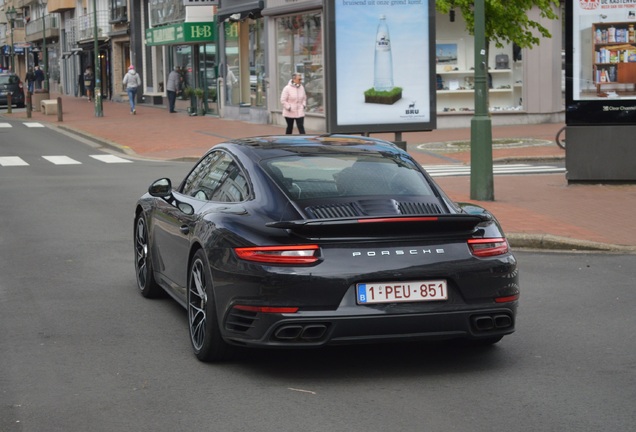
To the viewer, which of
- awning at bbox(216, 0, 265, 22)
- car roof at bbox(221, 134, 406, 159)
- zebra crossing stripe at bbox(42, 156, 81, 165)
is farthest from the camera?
awning at bbox(216, 0, 265, 22)

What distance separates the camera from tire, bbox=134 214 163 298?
29.7 feet

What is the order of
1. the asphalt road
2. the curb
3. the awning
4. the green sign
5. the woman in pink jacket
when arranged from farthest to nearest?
the green sign, the awning, the woman in pink jacket, the curb, the asphalt road

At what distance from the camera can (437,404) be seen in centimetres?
597

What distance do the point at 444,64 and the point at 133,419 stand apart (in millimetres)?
27191

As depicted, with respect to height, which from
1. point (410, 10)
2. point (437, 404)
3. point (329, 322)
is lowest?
point (437, 404)

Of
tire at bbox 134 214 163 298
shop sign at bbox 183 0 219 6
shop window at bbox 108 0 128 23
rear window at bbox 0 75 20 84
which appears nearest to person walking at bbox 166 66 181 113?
shop sign at bbox 183 0 219 6

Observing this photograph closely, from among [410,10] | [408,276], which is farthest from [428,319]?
[410,10]

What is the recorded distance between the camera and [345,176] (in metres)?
7.20

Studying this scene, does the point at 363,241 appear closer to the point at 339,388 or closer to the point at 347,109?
the point at 339,388

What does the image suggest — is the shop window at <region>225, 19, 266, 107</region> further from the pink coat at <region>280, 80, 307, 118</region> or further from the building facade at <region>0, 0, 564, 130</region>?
the pink coat at <region>280, 80, 307, 118</region>

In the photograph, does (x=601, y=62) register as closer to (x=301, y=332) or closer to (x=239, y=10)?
(x=301, y=332)

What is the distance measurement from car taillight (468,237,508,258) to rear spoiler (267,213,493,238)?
0.09 meters

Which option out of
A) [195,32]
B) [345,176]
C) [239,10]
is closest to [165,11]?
[195,32]

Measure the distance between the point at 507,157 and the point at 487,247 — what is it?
54.7ft
